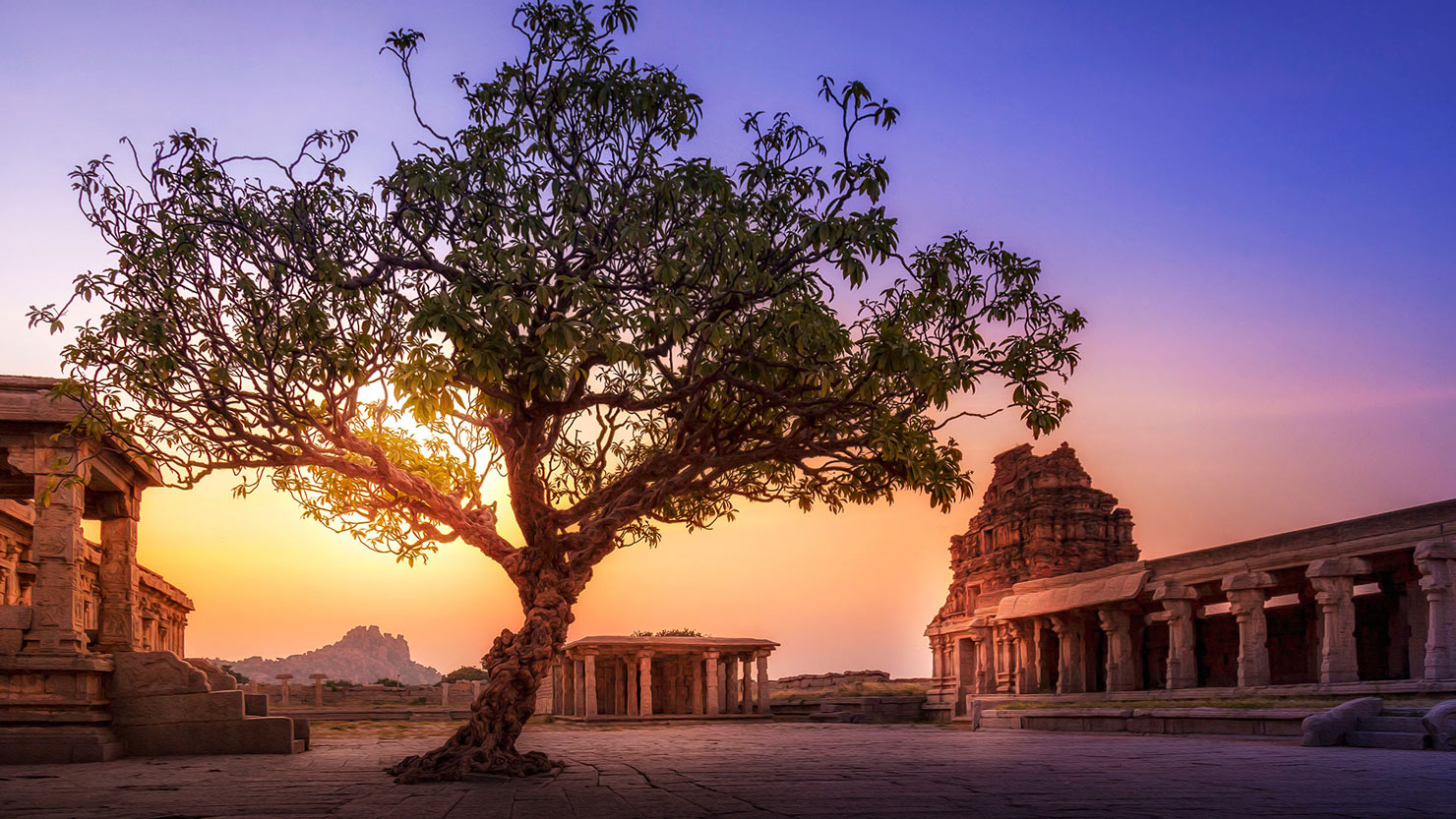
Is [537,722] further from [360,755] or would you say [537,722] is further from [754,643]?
[360,755]

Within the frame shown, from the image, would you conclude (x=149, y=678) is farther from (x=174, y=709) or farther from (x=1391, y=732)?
(x=1391, y=732)

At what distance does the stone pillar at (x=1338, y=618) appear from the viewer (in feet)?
76.0

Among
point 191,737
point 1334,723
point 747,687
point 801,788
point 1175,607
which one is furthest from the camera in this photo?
point 747,687

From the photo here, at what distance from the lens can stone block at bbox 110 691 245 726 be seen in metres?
15.0

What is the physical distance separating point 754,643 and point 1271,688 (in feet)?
62.8

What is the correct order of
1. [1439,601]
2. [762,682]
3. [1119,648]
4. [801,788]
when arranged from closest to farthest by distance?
[801,788] → [1439,601] → [1119,648] → [762,682]

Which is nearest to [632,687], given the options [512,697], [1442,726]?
[1442,726]

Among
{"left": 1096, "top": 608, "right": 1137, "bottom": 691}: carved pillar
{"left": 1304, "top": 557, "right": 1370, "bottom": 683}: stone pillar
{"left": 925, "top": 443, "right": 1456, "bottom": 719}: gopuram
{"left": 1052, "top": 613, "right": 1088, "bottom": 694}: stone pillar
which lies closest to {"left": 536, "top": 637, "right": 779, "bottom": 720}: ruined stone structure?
{"left": 925, "top": 443, "right": 1456, "bottom": 719}: gopuram

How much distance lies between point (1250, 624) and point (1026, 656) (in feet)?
39.4

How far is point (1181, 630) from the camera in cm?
2847

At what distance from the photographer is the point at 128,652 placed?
15320mm

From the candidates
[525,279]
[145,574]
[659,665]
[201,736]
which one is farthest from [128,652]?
[659,665]

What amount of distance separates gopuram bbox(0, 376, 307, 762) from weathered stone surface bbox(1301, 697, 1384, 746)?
48.1 feet

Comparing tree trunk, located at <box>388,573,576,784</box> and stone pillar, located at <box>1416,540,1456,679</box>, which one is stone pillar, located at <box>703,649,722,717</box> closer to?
stone pillar, located at <box>1416,540,1456,679</box>
